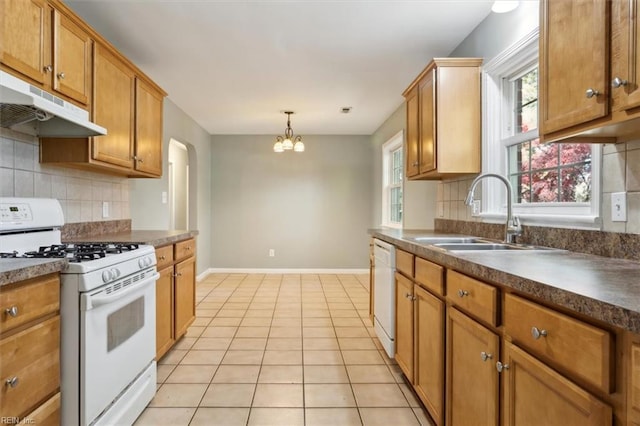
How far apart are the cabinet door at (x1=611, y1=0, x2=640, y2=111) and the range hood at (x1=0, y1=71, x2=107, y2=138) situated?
6.92ft

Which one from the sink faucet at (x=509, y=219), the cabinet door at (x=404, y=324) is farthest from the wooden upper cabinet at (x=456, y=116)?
the cabinet door at (x=404, y=324)

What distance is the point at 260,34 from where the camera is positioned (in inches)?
98.7

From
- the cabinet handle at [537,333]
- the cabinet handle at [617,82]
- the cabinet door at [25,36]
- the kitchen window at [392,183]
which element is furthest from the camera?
the kitchen window at [392,183]

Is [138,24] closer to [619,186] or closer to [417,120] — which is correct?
[417,120]

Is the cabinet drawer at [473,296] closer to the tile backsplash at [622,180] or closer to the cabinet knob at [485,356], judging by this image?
the cabinet knob at [485,356]

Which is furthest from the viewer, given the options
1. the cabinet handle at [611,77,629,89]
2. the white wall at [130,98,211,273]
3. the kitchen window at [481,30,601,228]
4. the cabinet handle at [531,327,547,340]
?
the white wall at [130,98,211,273]

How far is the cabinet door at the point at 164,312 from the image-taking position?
2.25 meters

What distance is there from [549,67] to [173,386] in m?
2.55

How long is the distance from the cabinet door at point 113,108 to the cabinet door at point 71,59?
0.25 feet

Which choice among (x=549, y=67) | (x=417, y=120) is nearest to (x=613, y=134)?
(x=549, y=67)

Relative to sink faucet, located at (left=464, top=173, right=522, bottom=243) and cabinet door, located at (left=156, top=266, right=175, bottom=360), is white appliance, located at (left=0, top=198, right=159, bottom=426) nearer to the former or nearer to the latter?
cabinet door, located at (left=156, top=266, right=175, bottom=360)

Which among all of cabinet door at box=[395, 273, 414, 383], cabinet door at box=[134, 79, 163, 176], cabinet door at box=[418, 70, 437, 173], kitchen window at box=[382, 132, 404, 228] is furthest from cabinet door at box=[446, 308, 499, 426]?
kitchen window at box=[382, 132, 404, 228]

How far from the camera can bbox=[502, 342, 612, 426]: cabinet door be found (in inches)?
29.5

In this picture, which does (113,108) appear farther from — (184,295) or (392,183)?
(392,183)
